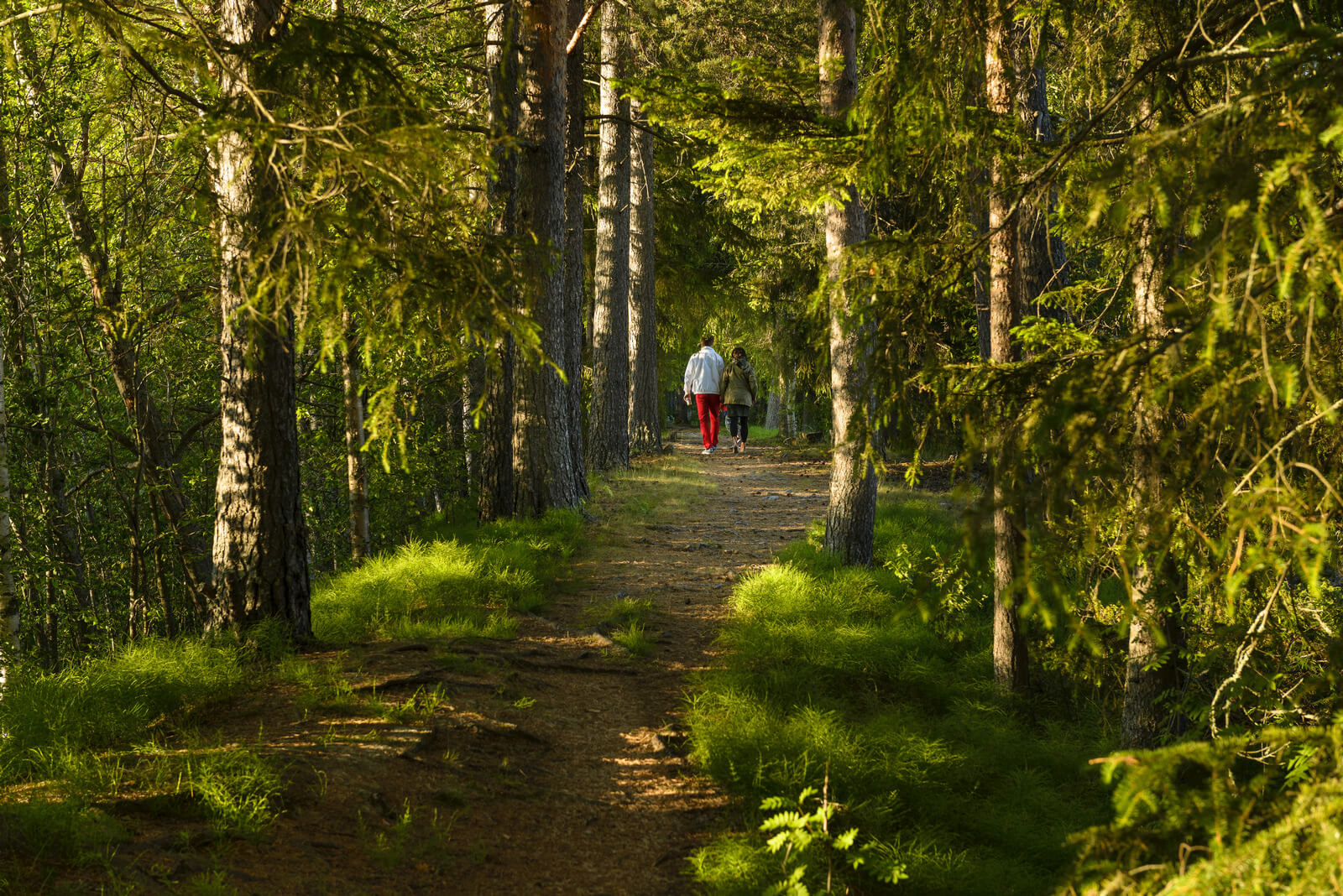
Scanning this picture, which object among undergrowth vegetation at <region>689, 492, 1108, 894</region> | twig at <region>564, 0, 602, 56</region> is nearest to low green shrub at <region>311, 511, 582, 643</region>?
undergrowth vegetation at <region>689, 492, 1108, 894</region>

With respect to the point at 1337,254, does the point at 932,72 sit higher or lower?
higher

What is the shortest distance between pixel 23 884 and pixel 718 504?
10.2 meters

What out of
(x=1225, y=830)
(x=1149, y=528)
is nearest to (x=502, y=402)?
(x=1149, y=528)

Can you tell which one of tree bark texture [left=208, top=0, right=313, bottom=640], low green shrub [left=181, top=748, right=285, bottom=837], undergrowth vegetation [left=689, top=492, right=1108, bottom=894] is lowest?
undergrowth vegetation [left=689, top=492, right=1108, bottom=894]

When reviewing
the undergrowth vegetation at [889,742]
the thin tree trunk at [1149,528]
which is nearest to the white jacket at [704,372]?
the undergrowth vegetation at [889,742]

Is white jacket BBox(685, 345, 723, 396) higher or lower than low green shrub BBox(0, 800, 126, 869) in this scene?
higher

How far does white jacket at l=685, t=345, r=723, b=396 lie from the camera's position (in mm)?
16906

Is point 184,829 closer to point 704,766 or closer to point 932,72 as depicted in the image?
point 704,766

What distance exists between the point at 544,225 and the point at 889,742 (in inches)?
269

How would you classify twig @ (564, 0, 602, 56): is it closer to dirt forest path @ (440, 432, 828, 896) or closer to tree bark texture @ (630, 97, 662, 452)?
tree bark texture @ (630, 97, 662, 452)

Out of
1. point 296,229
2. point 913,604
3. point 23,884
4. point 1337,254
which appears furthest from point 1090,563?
point 23,884

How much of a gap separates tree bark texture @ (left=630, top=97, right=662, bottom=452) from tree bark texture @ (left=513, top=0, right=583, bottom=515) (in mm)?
5654

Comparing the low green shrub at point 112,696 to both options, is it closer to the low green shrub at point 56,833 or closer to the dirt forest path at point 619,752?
the low green shrub at point 56,833

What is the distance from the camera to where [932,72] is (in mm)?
4293
